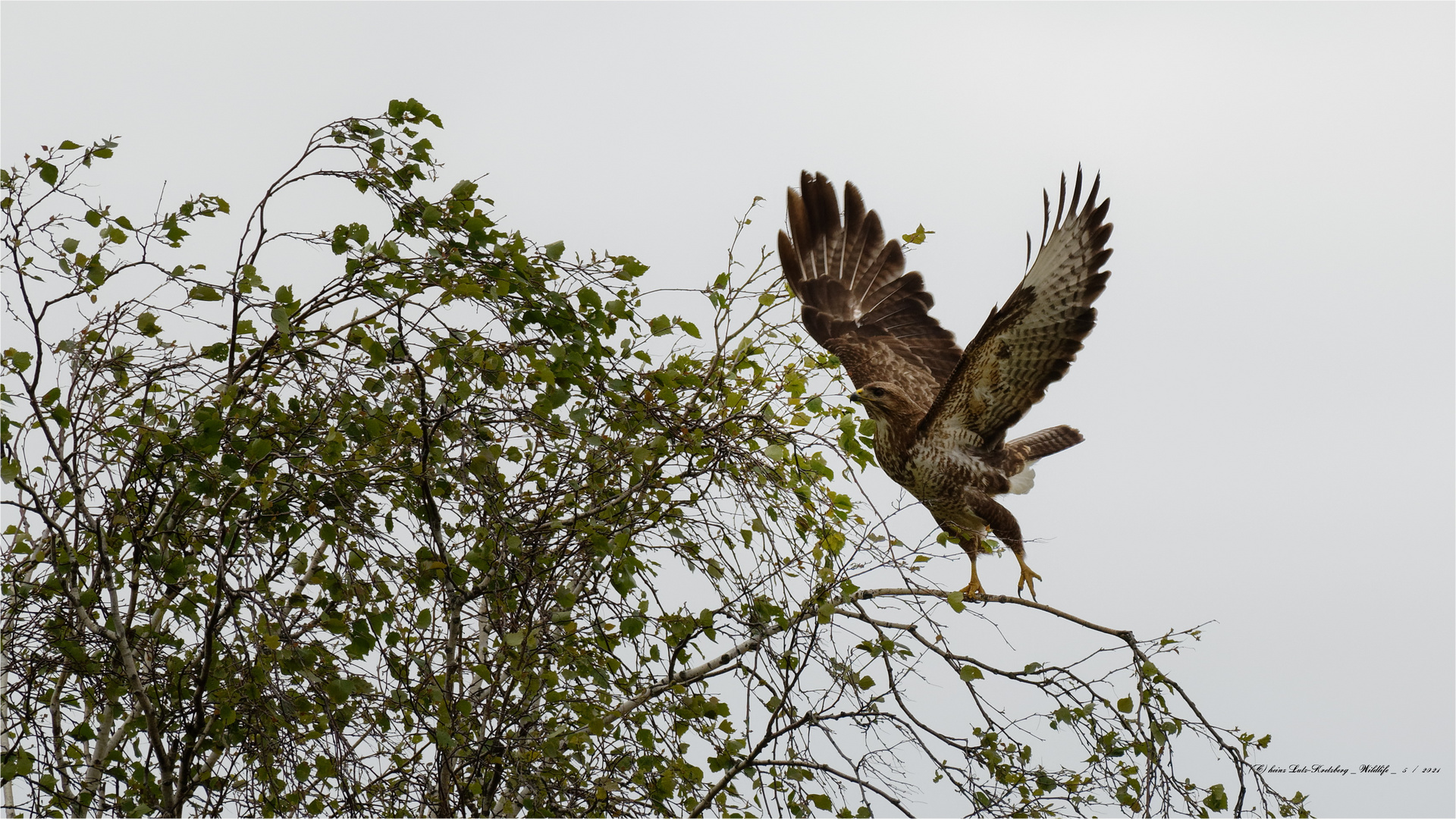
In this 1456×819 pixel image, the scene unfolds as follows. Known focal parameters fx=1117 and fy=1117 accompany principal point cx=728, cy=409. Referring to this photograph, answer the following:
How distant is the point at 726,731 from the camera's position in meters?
3.31

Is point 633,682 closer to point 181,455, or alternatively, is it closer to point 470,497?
point 470,497

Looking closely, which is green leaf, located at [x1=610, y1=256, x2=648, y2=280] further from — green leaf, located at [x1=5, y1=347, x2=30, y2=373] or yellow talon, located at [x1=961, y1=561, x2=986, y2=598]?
yellow talon, located at [x1=961, y1=561, x2=986, y2=598]

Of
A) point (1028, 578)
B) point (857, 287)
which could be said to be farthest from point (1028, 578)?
point (857, 287)

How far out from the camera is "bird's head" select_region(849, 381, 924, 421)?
A: 5.23 meters

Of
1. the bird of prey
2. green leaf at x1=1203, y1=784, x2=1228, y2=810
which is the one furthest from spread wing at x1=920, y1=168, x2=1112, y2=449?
green leaf at x1=1203, y1=784, x2=1228, y2=810

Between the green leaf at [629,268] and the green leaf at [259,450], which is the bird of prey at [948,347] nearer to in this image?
the green leaf at [629,268]

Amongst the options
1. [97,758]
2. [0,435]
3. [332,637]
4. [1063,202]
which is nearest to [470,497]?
[332,637]

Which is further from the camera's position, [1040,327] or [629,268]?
[1040,327]

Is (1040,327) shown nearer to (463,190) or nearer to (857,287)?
(857,287)

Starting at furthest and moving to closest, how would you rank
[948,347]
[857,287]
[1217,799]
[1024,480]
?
[857,287] < [948,347] < [1024,480] < [1217,799]

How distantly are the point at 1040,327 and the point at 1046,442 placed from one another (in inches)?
42.7

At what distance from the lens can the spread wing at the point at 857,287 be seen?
21.5 feet

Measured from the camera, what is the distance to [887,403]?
5.25 metres

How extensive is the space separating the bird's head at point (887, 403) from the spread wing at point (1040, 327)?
0.23 m
